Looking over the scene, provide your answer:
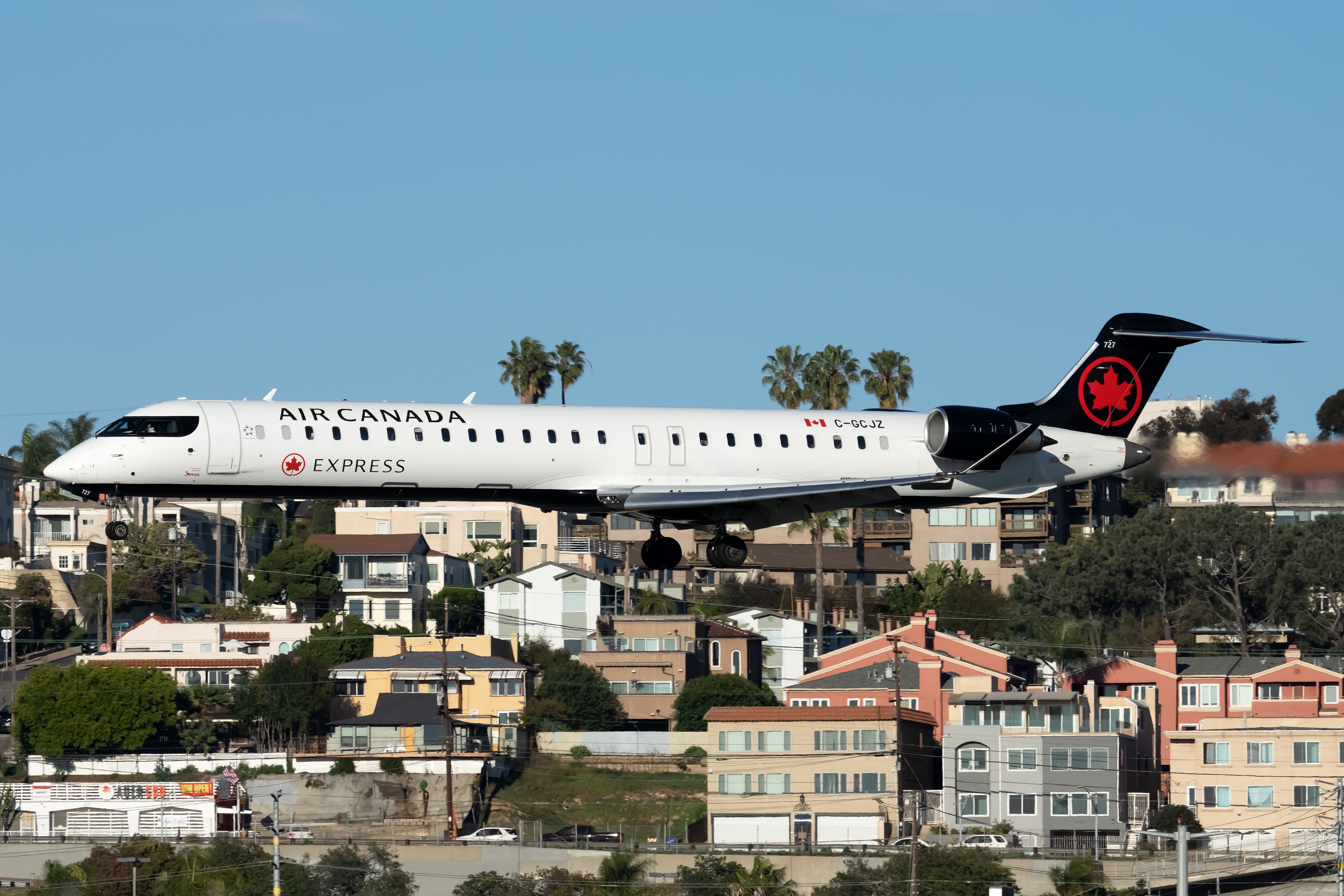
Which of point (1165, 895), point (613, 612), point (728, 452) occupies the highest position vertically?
point (728, 452)

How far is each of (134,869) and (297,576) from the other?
61.8 meters

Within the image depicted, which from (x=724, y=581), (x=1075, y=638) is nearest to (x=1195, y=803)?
(x=1075, y=638)

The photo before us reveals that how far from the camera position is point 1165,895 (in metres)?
70.1

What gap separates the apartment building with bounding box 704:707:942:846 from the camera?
271 ft

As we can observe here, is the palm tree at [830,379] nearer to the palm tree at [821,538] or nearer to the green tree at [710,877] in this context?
the palm tree at [821,538]

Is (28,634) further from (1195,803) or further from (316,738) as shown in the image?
(1195,803)

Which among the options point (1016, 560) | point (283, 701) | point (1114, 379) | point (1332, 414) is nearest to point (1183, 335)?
point (1114, 379)

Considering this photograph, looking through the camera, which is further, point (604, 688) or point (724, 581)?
point (724, 581)

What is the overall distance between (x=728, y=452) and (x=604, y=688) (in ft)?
187

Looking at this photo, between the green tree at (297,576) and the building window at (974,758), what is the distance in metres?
58.7

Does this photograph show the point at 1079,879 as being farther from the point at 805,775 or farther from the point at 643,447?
the point at 643,447

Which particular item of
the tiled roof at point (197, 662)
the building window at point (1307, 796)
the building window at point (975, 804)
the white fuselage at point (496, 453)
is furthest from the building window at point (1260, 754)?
the tiled roof at point (197, 662)

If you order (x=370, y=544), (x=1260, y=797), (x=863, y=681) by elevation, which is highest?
(x=370, y=544)

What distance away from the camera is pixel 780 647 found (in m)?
116
